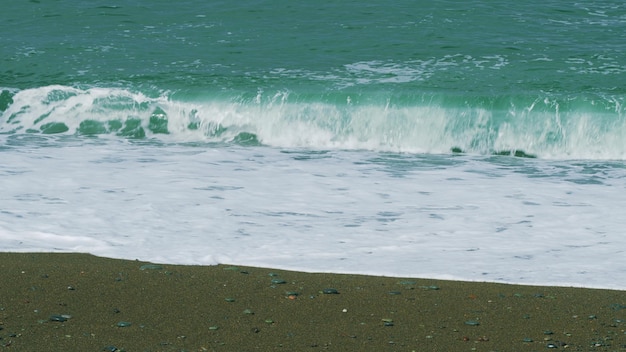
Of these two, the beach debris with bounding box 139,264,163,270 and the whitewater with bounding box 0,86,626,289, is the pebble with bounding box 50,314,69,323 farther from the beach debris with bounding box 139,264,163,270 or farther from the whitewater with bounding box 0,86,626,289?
the whitewater with bounding box 0,86,626,289

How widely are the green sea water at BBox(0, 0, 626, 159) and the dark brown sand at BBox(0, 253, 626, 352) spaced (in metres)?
5.46

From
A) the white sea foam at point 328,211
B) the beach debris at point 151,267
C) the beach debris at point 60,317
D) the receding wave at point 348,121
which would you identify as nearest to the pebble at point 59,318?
the beach debris at point 60,317

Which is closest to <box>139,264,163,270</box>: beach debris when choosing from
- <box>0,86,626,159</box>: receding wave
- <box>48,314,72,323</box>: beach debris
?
<box>48,314,72,323</box>: beach debris

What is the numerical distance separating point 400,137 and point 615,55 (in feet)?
13.2

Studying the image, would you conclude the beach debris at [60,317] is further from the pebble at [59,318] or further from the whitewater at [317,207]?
the whitewater at [317,207]

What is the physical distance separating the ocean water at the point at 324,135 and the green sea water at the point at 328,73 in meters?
0.04

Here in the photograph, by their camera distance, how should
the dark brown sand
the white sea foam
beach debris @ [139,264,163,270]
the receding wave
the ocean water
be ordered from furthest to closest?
1. the receding wave
2. the ocean water
3. the white sea foam
4. beach debris @ [139,264,163,270]
5. the dark brown sand

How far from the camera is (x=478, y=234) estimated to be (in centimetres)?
661

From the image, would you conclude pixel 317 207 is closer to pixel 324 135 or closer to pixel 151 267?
pixel 151 267

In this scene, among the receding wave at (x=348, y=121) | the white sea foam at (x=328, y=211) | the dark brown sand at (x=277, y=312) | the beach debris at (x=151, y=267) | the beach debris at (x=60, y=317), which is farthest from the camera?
the receding wave at (x=348, y=121)

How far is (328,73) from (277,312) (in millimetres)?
8425

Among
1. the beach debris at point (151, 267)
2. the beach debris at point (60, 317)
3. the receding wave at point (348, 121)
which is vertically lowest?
the receding wave at point (348, 121)

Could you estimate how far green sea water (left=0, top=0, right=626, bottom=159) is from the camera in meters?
11.1

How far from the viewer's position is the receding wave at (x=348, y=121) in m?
10.7
